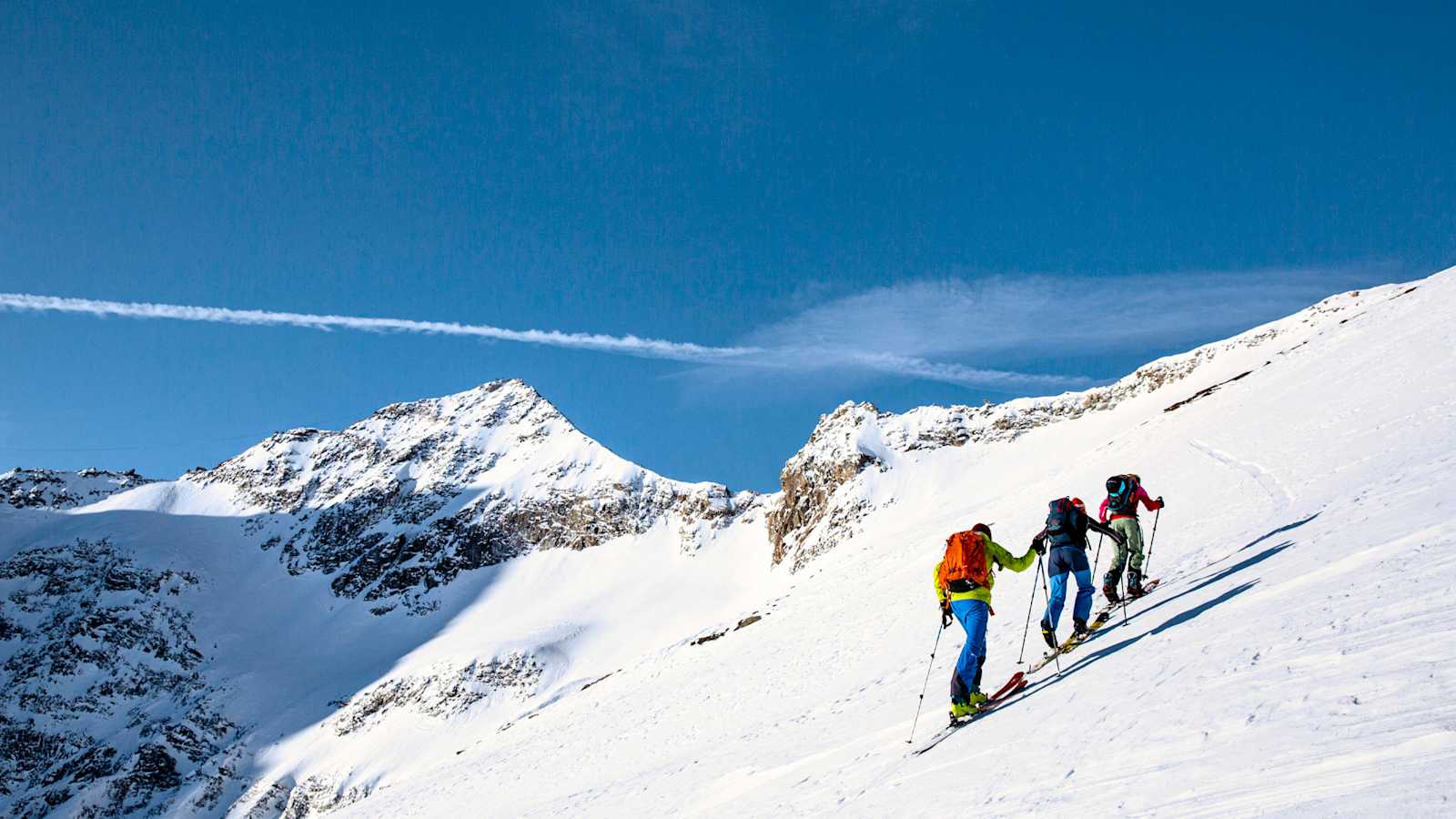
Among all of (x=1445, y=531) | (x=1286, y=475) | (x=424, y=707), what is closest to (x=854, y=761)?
(x=1445, y=531)

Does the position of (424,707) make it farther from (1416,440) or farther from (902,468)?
(1416,440)

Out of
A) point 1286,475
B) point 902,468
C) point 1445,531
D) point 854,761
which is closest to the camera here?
point 1445,531

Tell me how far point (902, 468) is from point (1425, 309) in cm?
5690

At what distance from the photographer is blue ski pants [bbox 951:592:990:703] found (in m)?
9.44

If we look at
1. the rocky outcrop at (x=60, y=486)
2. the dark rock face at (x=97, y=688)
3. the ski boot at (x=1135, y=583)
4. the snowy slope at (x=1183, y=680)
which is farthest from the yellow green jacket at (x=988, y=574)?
the rocky outcrop at (x=60, y=486)

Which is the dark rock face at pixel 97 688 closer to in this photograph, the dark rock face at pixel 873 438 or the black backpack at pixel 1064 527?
the dark rock face at pixel 873 438

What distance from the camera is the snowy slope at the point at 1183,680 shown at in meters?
5.27

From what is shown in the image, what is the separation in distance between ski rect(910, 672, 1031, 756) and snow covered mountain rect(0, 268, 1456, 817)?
0.71 ft

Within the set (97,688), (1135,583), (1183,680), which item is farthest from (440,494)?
(1183,680)

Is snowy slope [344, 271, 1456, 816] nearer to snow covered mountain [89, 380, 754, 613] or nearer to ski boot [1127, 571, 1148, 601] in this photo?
ski boot [1127, 571, 1148, 601]

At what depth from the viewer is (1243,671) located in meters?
6.95

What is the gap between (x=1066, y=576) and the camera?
11414mm

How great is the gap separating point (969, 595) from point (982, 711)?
141 cm

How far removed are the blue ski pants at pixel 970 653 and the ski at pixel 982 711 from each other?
284 millimetres
